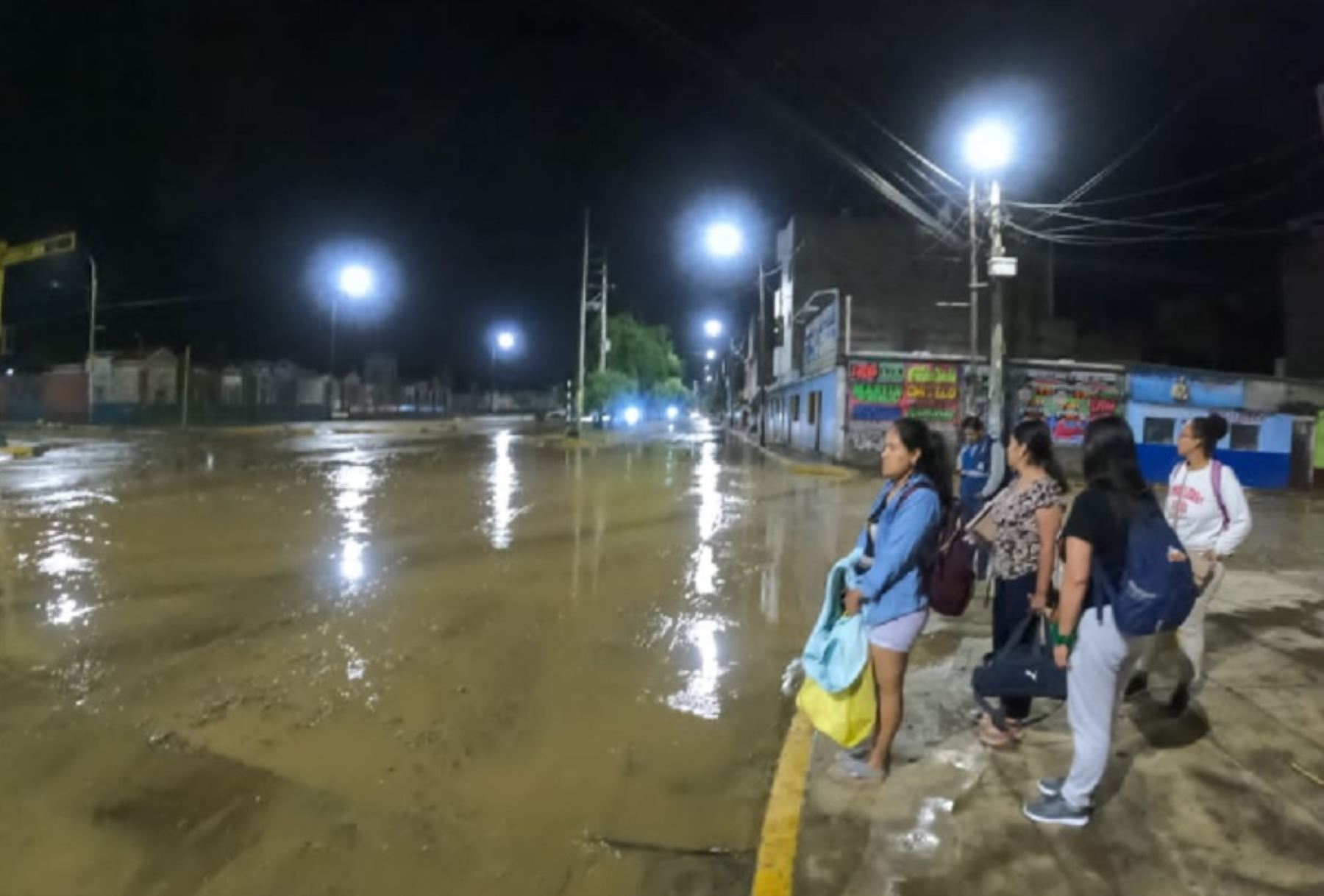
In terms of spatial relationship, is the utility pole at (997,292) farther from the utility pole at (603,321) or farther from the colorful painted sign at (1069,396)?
the utility pole at (603,321)

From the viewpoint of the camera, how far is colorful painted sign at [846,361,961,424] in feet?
87.5

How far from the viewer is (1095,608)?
361 centimetres

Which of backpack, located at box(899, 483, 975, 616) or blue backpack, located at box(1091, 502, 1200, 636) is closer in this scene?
blue backpack, located at box(1091, 502, 1200, 636)

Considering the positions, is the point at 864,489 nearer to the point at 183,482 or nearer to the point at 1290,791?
the point at 183,482

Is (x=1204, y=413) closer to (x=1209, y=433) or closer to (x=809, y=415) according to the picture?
(x=809, y=415)

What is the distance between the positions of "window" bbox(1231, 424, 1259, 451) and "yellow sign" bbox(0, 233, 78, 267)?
30.1m

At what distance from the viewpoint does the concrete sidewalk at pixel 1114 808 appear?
134 inches

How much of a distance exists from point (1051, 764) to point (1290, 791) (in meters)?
0.92

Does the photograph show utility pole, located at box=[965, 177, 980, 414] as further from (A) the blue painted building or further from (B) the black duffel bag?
(B) the black duffel bag

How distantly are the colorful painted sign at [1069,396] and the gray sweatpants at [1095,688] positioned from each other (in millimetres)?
23100

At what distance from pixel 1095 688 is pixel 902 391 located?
24.0 m

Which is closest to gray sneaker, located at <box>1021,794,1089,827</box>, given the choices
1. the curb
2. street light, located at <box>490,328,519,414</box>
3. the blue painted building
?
the curb

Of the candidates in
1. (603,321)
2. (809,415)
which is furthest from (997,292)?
(603,321)

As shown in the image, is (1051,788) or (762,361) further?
(762,361)
